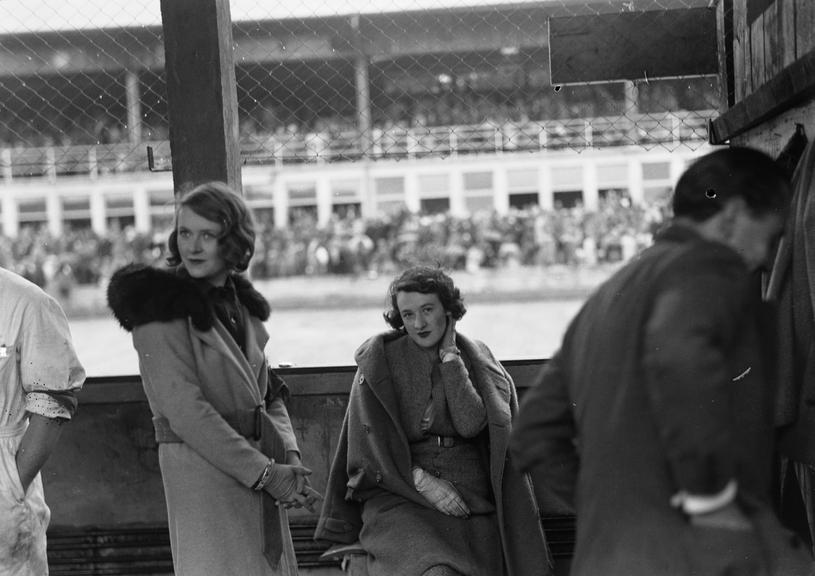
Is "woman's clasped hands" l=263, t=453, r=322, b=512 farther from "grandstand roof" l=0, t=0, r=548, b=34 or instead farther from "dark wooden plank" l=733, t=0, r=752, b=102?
"grandstand roof" l=0, t=0, r=548, b=34

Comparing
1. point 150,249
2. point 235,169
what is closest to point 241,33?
point 235,169

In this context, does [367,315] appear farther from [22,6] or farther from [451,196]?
[22,6]

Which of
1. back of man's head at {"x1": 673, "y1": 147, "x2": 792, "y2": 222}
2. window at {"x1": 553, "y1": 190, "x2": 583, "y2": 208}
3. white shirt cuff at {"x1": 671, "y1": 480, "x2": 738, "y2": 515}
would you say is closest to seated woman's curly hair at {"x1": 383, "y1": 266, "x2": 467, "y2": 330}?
back of man's head at {"x1": 673, "y1": 147, "x2": 792, "y2": 222}

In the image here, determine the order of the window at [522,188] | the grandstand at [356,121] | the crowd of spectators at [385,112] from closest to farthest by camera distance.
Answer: the grandstand at [356,121], the crowd of spectators at [385,112], the window at [522,188]

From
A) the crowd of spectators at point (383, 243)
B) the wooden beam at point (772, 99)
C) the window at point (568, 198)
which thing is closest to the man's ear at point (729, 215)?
the wooden beam at point (772, 99)

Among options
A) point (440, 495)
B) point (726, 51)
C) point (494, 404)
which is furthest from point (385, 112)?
point (440, 495)

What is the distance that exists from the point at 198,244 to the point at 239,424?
531mm

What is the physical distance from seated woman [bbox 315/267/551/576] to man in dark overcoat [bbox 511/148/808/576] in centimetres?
164

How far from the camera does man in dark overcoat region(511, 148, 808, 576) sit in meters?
1.62

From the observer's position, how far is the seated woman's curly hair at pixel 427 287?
366cm

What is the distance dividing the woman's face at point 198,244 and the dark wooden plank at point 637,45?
1.85 m

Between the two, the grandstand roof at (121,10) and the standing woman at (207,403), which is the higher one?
the grandstand roof at (121,10)

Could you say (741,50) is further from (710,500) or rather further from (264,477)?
(710,500)

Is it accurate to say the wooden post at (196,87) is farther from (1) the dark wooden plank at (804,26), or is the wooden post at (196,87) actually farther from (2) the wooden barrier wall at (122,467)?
(1) the dark wooden plank at (804,26)
